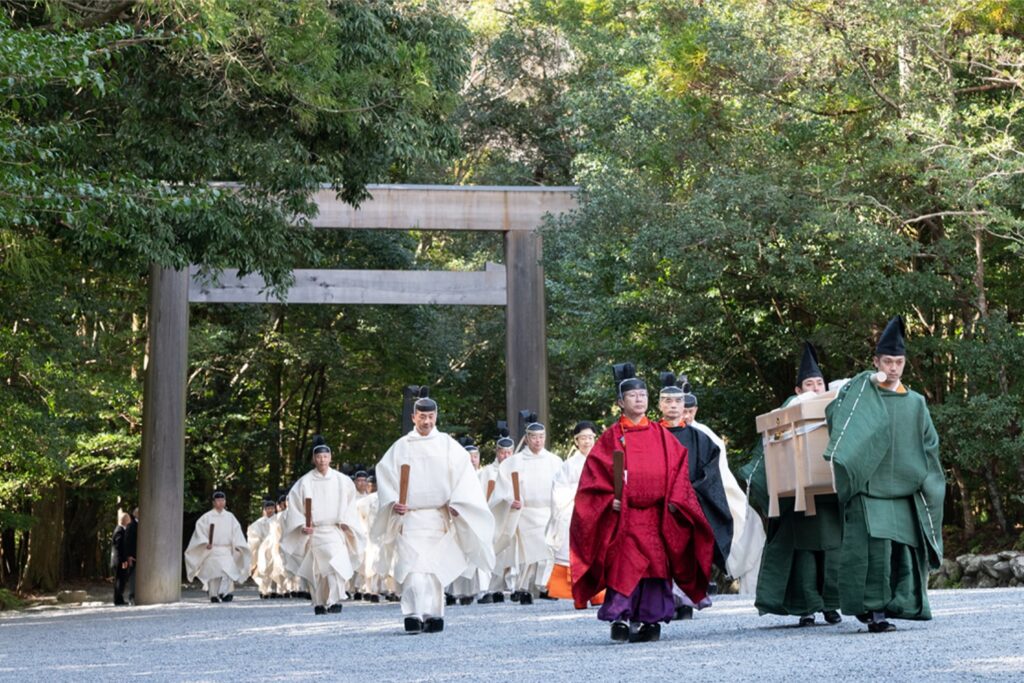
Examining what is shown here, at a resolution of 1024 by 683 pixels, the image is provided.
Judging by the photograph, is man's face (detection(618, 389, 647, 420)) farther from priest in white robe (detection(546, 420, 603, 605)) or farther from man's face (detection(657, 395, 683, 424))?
priest in white robe (detection(546, 420, 603, 605))

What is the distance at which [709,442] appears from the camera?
9711 mm

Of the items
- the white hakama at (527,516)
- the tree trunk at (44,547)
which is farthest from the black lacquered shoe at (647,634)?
the tree trunk at (44,547)

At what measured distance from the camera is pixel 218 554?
23.1 metres

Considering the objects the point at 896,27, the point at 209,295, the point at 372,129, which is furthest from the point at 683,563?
the point at 209,295

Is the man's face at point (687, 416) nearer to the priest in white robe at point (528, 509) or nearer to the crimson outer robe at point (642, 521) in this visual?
the crimson outer robe at point (642, 521)

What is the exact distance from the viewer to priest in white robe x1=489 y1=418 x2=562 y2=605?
53.4ft

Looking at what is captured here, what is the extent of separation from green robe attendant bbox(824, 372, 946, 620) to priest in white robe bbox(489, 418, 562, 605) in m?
7.92

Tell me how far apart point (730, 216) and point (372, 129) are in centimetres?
560

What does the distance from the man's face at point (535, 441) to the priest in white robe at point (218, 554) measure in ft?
26.5

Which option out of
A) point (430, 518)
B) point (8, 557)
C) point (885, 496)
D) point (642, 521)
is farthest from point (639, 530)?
point (8, 557)

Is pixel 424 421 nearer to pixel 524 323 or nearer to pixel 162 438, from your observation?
pixel 162 438

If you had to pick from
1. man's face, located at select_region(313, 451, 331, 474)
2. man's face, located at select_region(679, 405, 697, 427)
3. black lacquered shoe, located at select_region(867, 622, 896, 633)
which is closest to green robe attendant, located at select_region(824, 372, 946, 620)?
black lacquered shoe, located at select_region(867, 622, 896, 633)

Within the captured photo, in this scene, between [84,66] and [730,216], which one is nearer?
[84,66]

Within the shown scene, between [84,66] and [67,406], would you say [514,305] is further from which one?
[84,66]
